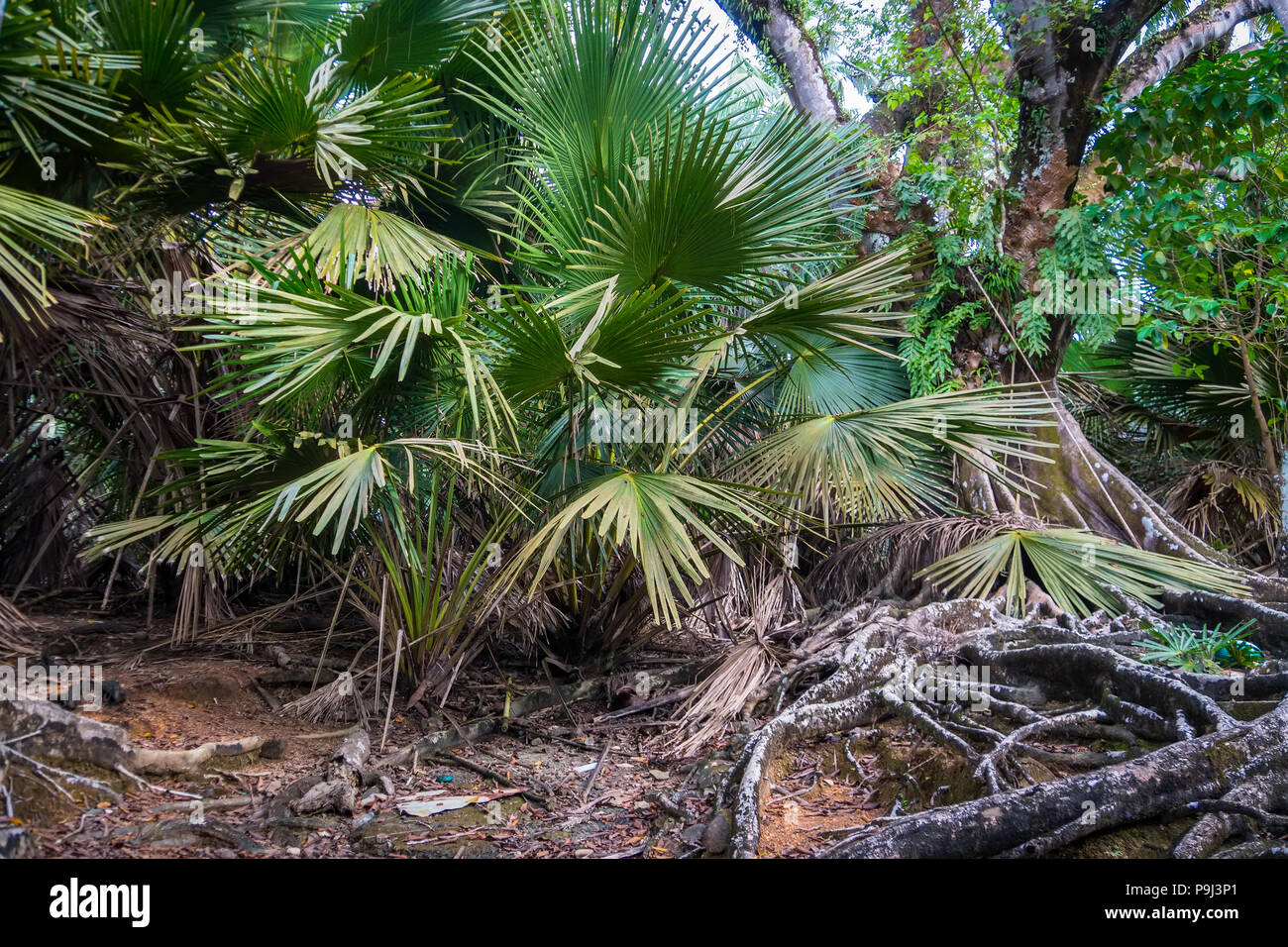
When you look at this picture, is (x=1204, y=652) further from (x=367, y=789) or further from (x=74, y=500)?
(x=74, y=500)

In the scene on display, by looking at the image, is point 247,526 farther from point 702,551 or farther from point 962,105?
point 962,105

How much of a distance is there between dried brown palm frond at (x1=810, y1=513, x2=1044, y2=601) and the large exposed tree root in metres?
0.60

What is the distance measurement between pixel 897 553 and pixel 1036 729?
252cm

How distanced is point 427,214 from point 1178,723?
457 centimetres

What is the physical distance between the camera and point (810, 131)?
3525 mm

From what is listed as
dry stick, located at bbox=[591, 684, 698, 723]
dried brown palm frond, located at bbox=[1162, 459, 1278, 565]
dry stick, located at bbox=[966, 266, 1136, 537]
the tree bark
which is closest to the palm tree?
dry stick, located at bbox=[591, 684, 698, 723]

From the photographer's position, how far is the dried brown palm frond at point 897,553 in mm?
4797

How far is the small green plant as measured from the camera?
3383mm

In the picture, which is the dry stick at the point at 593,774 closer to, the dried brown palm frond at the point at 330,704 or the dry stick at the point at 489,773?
the dry stick at the point at 489,773

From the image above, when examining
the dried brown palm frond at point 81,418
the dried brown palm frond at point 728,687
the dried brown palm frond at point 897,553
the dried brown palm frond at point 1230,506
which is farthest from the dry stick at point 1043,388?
the dried brown palm frond at point 81,418

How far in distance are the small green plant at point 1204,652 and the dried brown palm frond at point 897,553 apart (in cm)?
108

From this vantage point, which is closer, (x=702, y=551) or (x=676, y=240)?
(x=676, y=240)

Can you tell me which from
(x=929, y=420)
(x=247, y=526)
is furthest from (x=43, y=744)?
(x=929, y=420)

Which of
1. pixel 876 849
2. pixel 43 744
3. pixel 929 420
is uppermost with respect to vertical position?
pixel 929 420
